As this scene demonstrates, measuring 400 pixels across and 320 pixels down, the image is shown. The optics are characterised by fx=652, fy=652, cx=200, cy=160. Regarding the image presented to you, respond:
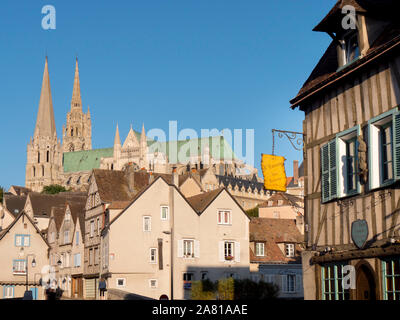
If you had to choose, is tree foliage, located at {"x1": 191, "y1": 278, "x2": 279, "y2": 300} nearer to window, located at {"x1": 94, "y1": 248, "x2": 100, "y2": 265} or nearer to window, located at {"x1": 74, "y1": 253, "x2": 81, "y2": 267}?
window, located at {"x1": 94, "y1": 248, "x2": 100, "y2": 265}

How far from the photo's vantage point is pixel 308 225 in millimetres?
20328

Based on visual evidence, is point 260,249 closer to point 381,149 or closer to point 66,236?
point 66,236

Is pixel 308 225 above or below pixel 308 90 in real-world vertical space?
below

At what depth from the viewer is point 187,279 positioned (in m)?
43.3

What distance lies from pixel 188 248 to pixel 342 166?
2671 centimetres

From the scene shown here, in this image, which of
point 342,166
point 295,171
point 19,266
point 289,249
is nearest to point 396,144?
point 342,166

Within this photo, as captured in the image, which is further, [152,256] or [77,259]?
[77,259]

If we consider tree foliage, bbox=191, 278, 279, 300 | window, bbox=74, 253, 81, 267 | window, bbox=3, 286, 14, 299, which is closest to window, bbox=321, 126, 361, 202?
tree foliage, bbox=191, 278, 279, 300

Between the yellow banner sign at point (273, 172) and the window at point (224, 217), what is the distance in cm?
2491

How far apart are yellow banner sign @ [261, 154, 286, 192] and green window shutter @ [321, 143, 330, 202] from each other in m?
1.82

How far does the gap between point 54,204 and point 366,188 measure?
60.3 m

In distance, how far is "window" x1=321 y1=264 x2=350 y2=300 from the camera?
18359 millimetres

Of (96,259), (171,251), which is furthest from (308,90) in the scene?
(96,259)

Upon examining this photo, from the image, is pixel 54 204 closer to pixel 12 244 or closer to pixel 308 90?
pixel 12 244
